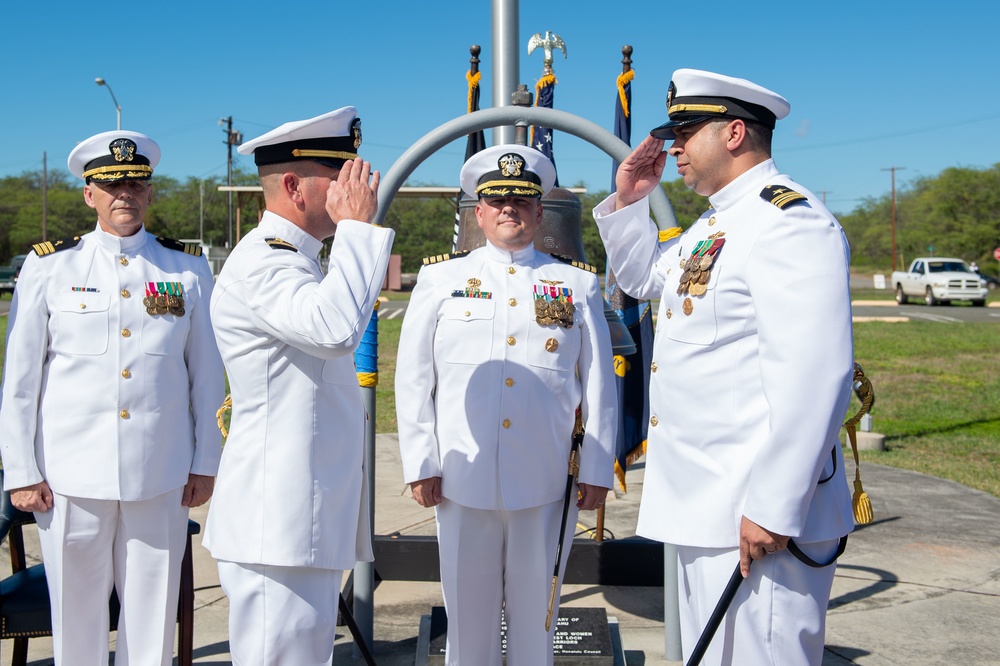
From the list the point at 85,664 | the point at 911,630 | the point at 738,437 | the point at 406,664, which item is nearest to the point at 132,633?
the point at 85,664

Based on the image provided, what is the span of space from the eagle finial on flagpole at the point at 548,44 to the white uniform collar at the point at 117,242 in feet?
9.54

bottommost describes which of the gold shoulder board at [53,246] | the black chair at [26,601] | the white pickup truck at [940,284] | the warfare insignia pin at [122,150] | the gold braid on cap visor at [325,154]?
the black chair at [26,601]

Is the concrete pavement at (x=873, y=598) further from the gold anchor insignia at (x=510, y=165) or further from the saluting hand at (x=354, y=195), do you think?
the saluting hand at (x=354, y=195)

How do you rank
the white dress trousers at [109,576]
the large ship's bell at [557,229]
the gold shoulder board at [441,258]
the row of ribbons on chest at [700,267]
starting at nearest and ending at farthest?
the row of ribbons on chest at [700,267]
the white dress trousers at [109,576]
the gold shoulder board at [441,258]
the large ship's bell at [557,229]

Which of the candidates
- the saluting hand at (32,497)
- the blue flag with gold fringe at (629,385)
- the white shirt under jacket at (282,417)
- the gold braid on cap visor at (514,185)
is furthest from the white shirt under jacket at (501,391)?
the blue flag with gold fringe at (629,385)

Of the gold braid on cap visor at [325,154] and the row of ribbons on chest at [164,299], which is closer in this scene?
the gold braid on cap visor at [325,154]

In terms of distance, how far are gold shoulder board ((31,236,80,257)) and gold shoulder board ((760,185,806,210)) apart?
239 cm

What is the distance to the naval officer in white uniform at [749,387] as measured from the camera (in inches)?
89.4

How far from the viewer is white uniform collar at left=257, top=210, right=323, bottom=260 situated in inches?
103

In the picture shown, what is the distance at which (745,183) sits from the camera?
2.58 m

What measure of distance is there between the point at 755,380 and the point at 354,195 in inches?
42.6

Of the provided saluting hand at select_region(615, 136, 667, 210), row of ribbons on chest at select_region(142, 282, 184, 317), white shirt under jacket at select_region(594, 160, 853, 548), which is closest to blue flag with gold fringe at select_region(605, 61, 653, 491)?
saluting hand at select_region(615, 136, 667, 210)

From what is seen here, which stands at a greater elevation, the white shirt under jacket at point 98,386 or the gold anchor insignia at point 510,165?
the gold anchor insignia at point 510,165

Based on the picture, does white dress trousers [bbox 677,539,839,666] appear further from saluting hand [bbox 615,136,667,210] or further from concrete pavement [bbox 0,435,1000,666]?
concrete pavement [bbox 0,435,1000,666]
